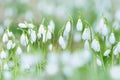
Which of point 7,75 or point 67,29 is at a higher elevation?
point 67,29

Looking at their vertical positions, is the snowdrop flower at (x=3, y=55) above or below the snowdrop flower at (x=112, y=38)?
below

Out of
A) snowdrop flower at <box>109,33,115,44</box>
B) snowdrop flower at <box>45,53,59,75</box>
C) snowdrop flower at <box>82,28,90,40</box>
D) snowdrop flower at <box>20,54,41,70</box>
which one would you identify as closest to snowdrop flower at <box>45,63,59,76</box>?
snowdrop flower at <box>45,53,59,75</box>

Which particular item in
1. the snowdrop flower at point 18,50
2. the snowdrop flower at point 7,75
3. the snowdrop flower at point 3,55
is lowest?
the snowdrop flower at point 7,75

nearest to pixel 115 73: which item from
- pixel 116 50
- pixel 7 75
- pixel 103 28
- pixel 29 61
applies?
pixel 116 50

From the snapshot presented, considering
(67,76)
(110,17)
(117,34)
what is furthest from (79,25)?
(110,17)

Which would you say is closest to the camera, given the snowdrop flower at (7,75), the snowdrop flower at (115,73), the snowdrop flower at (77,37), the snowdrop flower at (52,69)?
the snowdrop flower at (115,73)

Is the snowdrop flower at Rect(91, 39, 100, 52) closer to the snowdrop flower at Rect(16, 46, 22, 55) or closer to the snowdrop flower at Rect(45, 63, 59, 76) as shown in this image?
the snowdrop flower at Rect(45, 63, 59, 76)

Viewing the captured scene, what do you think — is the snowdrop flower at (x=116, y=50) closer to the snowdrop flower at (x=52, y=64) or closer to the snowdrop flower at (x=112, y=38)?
the snowdrop flower at (x=112, y=38)

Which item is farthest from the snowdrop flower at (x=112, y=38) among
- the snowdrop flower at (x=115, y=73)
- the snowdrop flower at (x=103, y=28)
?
the snowdrop flower at (x=115, y=73)

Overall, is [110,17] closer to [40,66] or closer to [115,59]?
[115,59]

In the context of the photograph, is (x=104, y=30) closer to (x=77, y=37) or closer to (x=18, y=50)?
(x=18, y=50)

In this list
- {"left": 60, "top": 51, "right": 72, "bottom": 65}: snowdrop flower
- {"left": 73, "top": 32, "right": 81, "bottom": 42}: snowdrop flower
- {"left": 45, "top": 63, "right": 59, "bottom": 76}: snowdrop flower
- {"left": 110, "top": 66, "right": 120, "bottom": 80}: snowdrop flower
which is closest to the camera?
{"left": 110, "top": 66, "right": 120, "bottom": 80}: snowdrop flower
